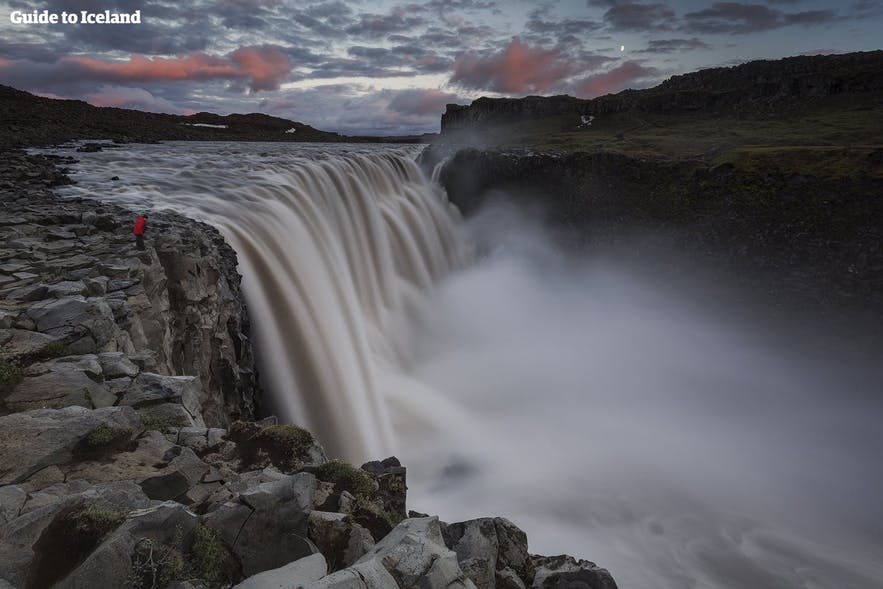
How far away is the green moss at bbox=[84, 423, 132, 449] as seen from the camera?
7.33 m

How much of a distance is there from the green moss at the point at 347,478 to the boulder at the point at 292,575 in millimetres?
2197

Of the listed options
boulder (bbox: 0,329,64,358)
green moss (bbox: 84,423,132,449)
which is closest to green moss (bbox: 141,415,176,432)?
green moss (bbox: 84,423,132,449)

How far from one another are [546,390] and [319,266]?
17.0 metres

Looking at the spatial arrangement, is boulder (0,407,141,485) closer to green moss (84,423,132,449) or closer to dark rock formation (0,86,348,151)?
green moss (84,423,132,449)

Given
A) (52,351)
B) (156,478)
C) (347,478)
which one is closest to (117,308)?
(52,351)

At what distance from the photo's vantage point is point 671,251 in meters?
47.2

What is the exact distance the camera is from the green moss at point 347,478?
335 inches

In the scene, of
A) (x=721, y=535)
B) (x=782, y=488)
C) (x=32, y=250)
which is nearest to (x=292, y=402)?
(x=32, y=250)

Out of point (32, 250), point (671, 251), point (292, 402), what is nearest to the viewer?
point (32, 250)

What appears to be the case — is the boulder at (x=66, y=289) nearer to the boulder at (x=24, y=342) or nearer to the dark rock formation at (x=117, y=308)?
the dark rock formation at (x=117, y=308)

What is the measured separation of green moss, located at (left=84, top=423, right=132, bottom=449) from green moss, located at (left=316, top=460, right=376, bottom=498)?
10.5ft

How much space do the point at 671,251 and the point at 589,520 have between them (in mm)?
35138

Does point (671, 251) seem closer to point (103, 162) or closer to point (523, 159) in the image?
point (523, 159)

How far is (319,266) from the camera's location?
24.0m
